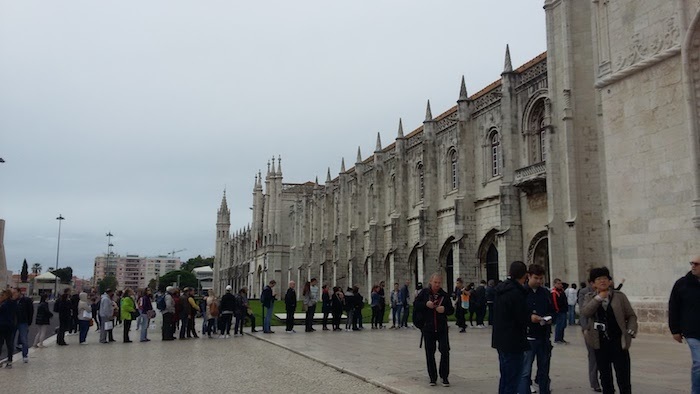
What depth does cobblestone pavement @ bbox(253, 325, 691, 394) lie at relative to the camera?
7.90 m

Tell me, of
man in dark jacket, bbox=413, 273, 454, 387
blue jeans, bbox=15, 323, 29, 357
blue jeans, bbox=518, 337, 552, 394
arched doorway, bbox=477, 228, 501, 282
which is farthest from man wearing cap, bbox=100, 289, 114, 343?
arched doorway, bbox=477, 228, 501, 282

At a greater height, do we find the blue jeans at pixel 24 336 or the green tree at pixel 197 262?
the green tree at pixel 197 262

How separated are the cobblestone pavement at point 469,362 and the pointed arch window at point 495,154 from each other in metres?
13.2

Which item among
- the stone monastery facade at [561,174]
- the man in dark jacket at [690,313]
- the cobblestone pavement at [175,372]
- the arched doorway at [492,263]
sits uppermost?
the stone monastery facade at [561,174]

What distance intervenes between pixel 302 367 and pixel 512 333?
523 cm

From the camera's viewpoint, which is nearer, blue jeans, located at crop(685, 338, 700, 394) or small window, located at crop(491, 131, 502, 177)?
blue jeans, located at crop(685, 338, 700, 394)

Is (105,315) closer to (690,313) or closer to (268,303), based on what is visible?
(268,303)

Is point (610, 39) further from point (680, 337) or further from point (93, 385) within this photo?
point (93, 385)

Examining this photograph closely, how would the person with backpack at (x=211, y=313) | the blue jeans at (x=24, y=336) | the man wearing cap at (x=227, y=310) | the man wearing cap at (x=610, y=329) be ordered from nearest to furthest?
the man wearing cap at (x=610, y=329)
the blue jeans at (x=24, y=336)
the man wearing cap at (x=227, y=310)
the person with backpack at (x=211, y=313)

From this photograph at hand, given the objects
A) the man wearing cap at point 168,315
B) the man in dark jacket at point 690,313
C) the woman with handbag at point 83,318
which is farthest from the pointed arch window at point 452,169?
the man in dark jacket at point 690,313

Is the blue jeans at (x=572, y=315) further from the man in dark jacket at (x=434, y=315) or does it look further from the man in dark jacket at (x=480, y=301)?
Answer: the man in dark jacket at (x=434, y=315)

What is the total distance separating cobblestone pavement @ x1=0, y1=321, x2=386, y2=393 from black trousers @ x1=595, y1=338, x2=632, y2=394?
292 cm

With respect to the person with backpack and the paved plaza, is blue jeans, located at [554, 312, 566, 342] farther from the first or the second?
the person with backpack

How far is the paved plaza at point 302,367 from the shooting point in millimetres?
8250
